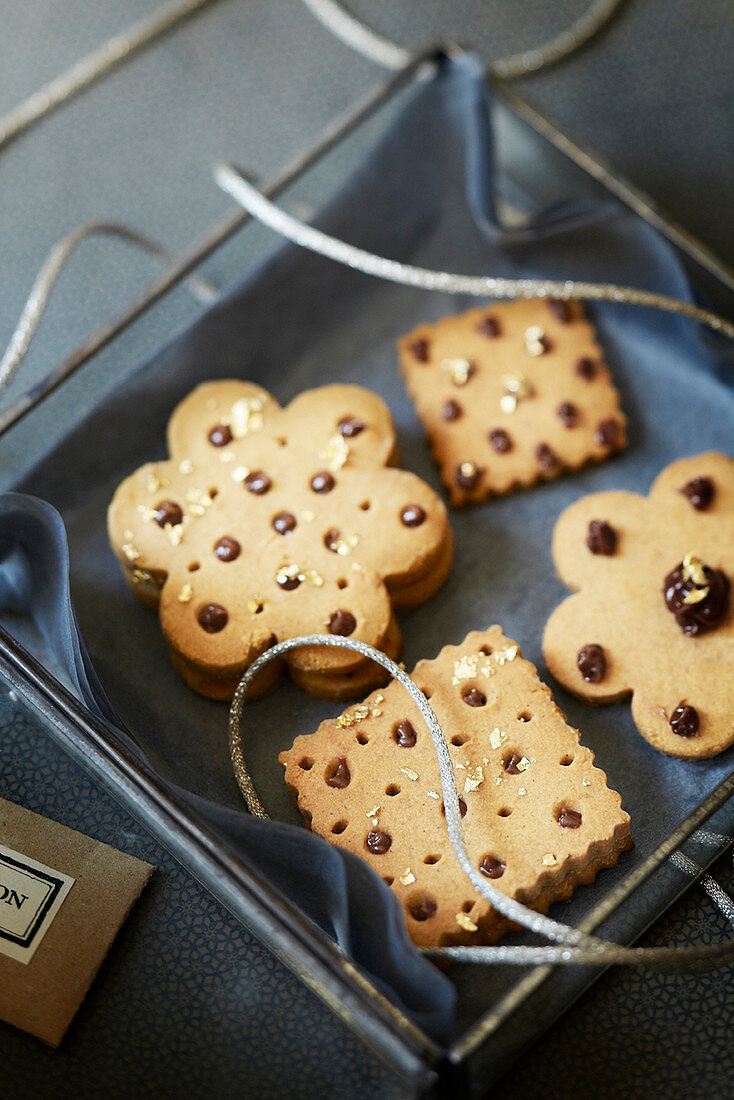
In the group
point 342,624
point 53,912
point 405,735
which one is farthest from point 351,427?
point 53,912

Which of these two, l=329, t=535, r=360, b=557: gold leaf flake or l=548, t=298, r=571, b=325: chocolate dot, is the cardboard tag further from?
l=548, t=298, r=571, b=325: chocolate dot

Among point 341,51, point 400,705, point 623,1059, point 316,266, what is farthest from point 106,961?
point 341,51

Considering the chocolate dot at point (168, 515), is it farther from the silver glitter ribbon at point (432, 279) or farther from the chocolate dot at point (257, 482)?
the silver glitter ribbon at point (432, 279)

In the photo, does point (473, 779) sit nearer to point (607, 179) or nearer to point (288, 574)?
point (288, 574)

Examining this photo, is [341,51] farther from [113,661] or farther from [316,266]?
[113,661]

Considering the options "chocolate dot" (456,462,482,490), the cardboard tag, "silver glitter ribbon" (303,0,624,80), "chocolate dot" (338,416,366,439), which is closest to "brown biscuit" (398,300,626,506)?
"chocolate dot" (456,462,482,490)
